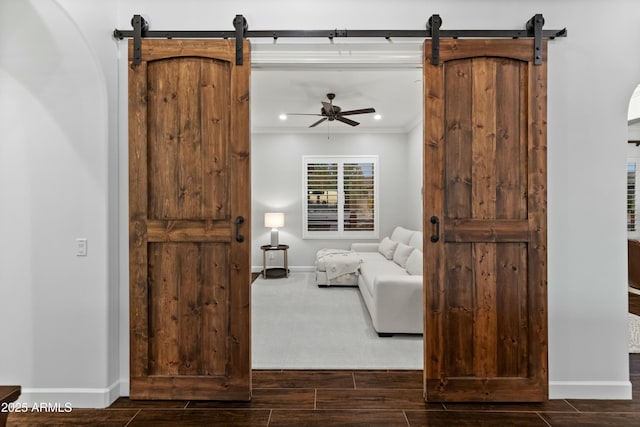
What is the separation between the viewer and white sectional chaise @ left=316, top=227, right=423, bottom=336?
3512 millimetres

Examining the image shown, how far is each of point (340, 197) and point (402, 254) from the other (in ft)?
7.92

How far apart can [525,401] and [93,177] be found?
3.10 metres

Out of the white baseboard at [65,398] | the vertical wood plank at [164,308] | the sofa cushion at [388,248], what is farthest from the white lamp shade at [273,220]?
the white baseboard at [65,398]

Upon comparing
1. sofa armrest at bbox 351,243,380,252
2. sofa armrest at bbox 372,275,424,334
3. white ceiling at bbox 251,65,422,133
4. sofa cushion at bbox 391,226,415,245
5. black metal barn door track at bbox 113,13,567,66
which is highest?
white ceiling at bbox 251,65,422,133

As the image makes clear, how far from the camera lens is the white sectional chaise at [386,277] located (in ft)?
11.5

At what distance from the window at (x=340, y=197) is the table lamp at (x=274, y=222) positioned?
64cm

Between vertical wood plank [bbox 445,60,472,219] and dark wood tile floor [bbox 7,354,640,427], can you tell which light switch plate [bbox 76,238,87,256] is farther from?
vertical wood plank [bbox 445,60,472,219]

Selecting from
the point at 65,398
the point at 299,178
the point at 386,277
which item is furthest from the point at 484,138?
the point at 299,178

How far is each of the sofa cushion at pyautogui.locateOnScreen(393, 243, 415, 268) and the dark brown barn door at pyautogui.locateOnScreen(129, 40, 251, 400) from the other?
302cm

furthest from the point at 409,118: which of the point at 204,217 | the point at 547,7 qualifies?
the point at 204,217

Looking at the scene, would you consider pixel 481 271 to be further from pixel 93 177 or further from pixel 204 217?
pixel 93 177

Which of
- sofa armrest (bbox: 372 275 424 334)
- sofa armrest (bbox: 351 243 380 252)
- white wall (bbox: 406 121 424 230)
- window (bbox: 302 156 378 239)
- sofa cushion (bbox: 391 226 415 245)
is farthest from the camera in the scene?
window (bbox: 302 156 378 239)

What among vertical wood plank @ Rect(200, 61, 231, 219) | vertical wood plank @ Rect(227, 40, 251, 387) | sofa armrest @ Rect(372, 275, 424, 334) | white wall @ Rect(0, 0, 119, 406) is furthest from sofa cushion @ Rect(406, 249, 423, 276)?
white wall @ Rect(0, 0, 119, 406)

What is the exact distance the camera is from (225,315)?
2350 mm
